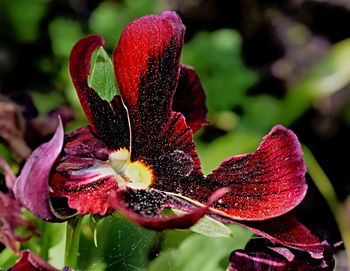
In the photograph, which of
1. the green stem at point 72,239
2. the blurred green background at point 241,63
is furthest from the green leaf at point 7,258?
the blurred green background at point 241,63

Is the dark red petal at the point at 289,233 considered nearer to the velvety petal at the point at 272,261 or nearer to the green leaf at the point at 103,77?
the velvety petal at the point at 272,261

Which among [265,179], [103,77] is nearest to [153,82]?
[103,77]

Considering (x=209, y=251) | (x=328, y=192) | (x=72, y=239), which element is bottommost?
(x=328, y=192)

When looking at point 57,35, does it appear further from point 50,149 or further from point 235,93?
point 50,149

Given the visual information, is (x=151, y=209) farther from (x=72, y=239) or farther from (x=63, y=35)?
(x=63, y=35)

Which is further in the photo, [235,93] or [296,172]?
[235,93]

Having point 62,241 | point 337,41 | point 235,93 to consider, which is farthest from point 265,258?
point 337,41
